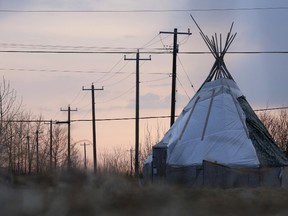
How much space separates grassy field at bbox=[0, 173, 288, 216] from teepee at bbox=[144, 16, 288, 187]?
13675 mm

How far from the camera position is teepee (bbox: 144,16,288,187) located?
25328 millimetres

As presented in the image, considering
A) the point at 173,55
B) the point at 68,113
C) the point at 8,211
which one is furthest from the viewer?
the point at 68,113

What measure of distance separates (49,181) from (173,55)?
2651 centimetres

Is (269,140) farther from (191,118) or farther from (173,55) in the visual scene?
(173,55)

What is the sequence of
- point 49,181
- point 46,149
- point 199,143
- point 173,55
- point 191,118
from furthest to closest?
1. point 46,149
2. point 173,55
3. point 191,118
4. point 199,143
5. point 49,181

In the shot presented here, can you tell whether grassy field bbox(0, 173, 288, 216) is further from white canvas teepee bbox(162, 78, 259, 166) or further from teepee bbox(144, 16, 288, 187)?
white canvas teepee bbox(162, 78, 259, 166)

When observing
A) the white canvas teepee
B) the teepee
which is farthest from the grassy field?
the white canvas teepee

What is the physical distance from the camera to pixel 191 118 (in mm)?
29422

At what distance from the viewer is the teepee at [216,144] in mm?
25328

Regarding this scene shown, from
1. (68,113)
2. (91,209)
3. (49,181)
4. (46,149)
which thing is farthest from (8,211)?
(46,149)

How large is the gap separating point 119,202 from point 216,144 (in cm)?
1816

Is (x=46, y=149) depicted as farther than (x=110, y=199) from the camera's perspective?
Yes

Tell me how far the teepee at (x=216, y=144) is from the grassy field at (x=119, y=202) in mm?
13675

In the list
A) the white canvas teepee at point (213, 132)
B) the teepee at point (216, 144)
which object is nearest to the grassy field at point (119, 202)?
the teepee at point (216, 144)
